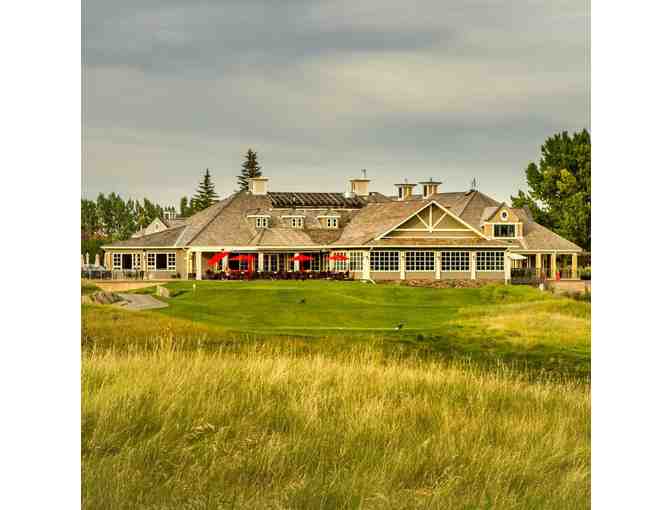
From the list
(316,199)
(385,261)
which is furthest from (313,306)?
(316,199)

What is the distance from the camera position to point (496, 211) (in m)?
9.67

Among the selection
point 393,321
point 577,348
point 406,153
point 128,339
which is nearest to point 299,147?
point 406,153

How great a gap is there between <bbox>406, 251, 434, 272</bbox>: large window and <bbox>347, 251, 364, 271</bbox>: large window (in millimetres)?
509

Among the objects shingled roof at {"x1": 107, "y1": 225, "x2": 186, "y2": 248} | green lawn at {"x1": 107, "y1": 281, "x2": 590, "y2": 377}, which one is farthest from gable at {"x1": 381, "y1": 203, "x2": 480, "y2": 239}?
shingled roof at {"x1": 107, "y1": 225, "x2": 186, "y2": 248}

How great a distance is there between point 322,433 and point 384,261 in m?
2.60

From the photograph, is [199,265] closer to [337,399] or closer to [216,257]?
[216,257]

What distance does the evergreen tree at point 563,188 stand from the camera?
905 centimetres

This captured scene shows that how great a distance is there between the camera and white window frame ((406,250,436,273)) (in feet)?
32.0

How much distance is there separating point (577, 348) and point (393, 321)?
1.99m

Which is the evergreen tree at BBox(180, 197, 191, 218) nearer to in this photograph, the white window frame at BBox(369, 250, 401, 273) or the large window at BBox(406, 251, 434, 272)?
the white window frame at BBox(369, 250, 401, 273)

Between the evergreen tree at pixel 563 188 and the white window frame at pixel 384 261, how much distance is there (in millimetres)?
1410

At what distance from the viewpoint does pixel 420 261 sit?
9.87 metres

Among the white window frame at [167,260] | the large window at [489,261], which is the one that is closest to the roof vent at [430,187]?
the large window at [489,261]
